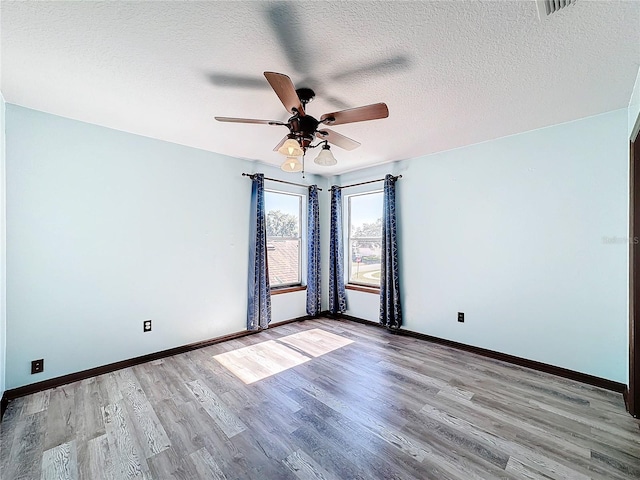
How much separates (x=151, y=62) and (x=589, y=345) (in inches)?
172

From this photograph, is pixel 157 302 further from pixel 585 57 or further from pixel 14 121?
pixel 585 57

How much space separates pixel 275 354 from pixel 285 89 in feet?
9.20

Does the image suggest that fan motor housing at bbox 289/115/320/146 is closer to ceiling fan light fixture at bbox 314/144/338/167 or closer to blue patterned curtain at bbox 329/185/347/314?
ceiling fan light fixture at bbox 314/144/338/167

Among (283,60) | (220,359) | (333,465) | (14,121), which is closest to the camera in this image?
(333,465)

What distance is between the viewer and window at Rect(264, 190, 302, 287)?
430 cm

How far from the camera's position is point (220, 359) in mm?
3027

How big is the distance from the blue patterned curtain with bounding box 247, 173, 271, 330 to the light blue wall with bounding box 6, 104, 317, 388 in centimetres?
21

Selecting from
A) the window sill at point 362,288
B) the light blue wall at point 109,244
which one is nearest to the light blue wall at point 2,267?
the light blue wall at point 109,244

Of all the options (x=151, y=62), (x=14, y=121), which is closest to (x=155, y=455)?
(x=151, y=62)

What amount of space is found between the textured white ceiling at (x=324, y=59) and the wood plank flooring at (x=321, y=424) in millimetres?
2538

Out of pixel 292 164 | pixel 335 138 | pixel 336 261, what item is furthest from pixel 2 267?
pixel 336 261

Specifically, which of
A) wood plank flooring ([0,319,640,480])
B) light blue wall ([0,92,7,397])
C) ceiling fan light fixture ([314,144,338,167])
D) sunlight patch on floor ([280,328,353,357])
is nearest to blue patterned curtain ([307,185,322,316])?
sunlight patch on floor ([280,328,353,357])

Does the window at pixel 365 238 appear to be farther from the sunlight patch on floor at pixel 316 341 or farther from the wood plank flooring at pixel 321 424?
the wood plank flooring at pixel 321 424

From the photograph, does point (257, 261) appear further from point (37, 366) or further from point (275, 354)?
point (37, 366)
